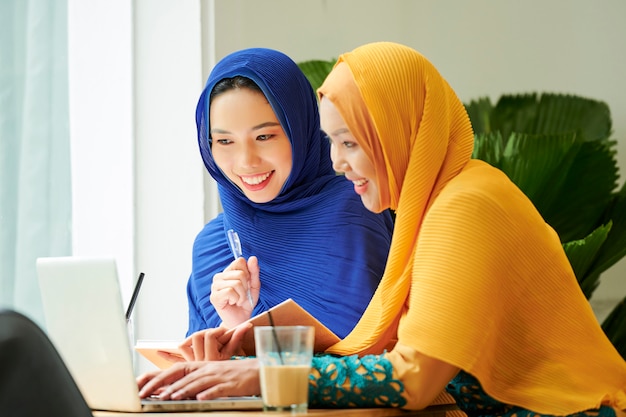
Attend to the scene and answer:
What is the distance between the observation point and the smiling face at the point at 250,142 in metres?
2.06

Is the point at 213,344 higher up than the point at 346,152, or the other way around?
the point at 346,152

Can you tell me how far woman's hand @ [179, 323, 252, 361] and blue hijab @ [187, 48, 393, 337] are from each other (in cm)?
44

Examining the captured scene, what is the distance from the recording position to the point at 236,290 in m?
1.91

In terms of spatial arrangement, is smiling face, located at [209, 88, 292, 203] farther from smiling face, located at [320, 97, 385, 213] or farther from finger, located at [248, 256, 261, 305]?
smiling face, located at [320, 97, 385, 213]

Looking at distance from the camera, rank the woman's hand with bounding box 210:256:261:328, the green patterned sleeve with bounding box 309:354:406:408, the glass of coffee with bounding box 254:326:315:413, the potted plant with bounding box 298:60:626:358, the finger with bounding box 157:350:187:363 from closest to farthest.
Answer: the glass of coffee with bounding box 254:326:315:413 → the green patterned sleeve with bounding box 309:354:406:408 → the finger with bounding box 157:350:187:363 → the woman's hand with bounding box 210:256:261:328 → the potted plant with bounding box 298:60:626:358

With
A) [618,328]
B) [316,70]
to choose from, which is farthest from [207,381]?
[618,328]

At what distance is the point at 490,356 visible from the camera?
1376 millimetres

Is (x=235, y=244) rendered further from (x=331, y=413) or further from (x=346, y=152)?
(x=331, y=413)

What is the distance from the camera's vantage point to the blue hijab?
2059 millimetres

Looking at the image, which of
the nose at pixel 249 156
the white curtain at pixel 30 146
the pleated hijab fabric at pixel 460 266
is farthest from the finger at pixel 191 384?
the white curtain at pixel 30 146

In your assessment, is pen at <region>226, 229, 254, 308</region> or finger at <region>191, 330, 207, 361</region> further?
pen at <region>226, 229, 254, 308</region>

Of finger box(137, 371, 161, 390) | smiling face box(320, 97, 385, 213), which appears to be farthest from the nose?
finger box(137, 371, 161, 390)

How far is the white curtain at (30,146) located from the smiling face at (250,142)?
847mm

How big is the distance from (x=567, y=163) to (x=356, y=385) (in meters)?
1.85
